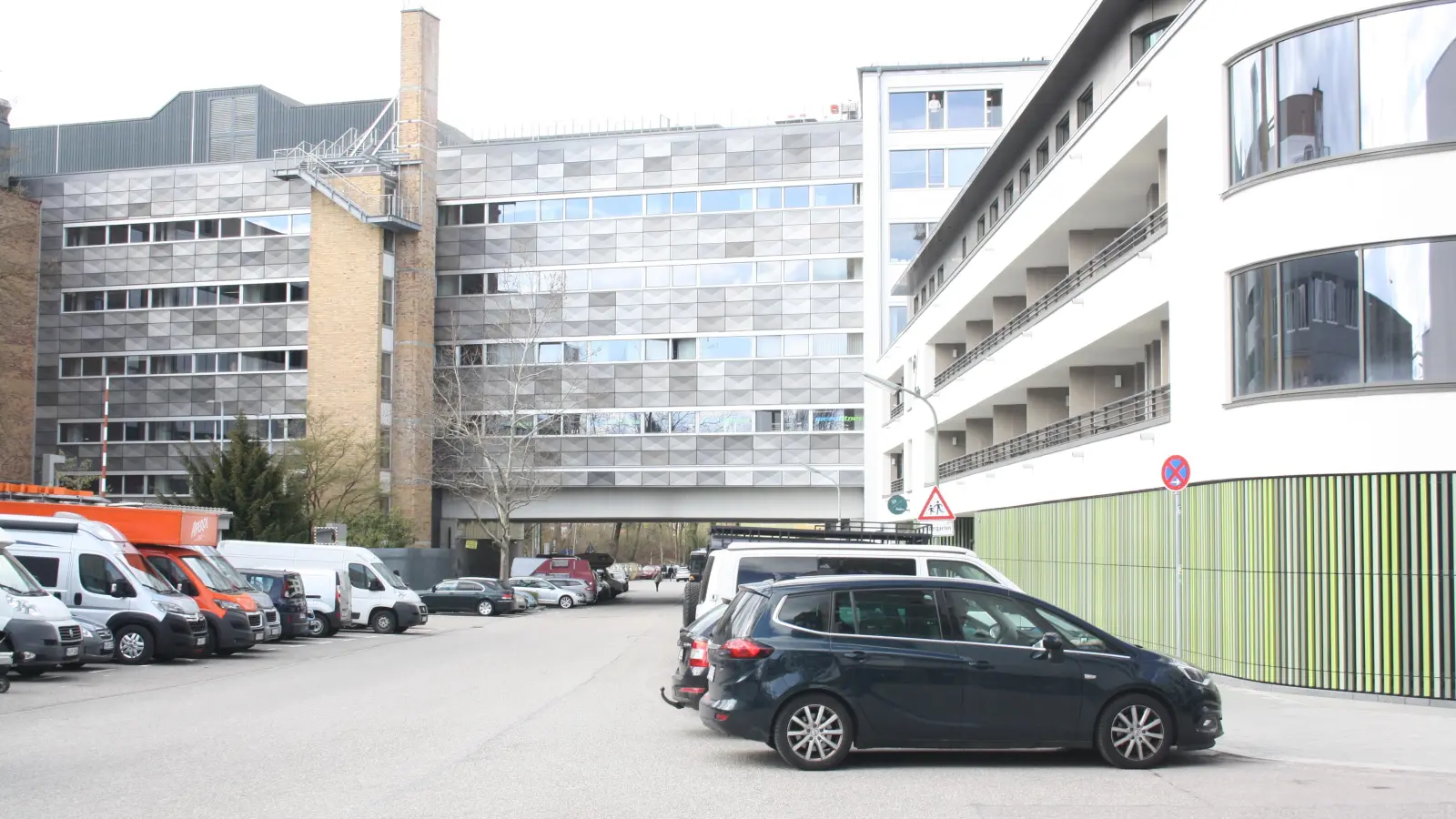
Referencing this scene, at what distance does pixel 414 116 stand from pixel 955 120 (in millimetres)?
22447

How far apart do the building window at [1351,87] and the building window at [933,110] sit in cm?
4060

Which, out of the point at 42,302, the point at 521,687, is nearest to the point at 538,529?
the point at 42,302

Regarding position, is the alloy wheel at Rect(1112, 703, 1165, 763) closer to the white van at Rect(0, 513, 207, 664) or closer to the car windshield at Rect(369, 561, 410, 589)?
the white van at Rect(0, 513, 207, 664)

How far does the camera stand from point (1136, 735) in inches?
440

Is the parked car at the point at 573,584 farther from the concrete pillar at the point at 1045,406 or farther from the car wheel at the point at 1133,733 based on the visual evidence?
the car wheel at the point at 1133,733

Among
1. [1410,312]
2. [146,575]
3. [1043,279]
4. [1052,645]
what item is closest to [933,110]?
[1043,279]

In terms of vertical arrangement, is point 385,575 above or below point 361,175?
below

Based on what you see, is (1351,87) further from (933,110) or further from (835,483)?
(933,110)

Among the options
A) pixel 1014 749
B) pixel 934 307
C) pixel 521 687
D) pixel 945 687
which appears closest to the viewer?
pixel 945 687

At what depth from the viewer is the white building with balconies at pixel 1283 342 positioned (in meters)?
16.1

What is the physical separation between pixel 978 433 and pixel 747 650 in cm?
3162

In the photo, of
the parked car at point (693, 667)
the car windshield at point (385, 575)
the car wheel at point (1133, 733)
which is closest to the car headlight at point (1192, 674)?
the car wheel at point (1133, 733)

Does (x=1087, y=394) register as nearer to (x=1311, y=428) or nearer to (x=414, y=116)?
(x=1311, y=428)

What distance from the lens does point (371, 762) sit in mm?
11211
